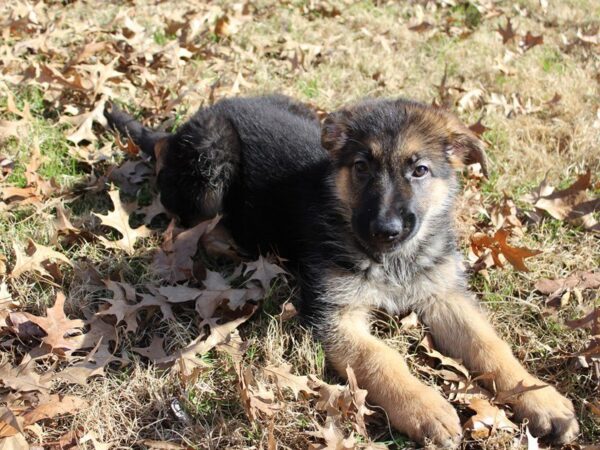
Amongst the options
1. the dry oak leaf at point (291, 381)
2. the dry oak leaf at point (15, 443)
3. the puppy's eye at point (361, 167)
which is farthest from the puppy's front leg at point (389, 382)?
the dry oak leaf at point (15, 443)

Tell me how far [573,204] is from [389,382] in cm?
214

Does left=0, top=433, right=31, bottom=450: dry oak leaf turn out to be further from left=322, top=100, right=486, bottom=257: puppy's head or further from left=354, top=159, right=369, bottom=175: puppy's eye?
left=354, top=159, right=369, bottom=175: puppy's eye

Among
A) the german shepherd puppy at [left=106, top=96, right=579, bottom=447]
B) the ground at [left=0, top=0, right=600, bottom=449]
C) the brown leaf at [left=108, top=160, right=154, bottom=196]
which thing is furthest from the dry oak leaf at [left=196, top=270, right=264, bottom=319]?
the brown leaf at [left=108, top=160, right=154, bottom=196]

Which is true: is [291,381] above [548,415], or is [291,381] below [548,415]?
below

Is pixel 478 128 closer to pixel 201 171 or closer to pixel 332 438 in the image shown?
pixel 201 171

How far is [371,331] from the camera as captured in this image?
3.58 meters

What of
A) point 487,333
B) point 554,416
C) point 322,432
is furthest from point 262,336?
point 554,416

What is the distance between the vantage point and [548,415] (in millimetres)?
2895

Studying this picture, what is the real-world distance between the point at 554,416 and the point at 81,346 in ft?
7.60

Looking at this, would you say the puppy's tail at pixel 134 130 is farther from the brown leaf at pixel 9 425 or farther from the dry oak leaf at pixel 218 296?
the brown leaf at pixel 9 425

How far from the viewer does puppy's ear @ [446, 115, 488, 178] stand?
364 centimetres

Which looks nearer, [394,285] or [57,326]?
[57,326]

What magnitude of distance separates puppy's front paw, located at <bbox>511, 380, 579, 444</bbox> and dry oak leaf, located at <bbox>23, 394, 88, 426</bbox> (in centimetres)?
A: 201

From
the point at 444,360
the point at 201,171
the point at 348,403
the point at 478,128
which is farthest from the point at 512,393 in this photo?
the point at 478,128
